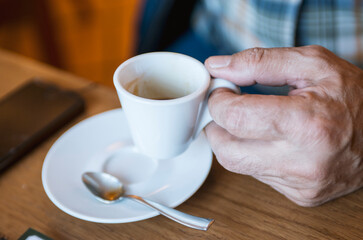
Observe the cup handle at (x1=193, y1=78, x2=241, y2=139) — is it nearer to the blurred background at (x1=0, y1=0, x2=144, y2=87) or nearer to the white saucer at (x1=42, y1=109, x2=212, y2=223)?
the white saucer at (x1=42, y1=109, x2=212, y2=223)

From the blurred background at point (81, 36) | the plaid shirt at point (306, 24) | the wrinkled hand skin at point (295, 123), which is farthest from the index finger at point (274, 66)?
the blurred background at point (81, 36)

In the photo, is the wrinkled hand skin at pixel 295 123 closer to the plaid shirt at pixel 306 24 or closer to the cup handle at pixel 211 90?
the cup handle at pixel 211 90

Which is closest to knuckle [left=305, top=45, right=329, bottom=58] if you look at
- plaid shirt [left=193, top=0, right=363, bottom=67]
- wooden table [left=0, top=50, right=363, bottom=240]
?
wooden table [left=0, top=50, right=363, bottom=240]

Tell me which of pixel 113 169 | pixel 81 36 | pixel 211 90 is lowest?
pixel 81 36

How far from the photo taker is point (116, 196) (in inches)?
20.1

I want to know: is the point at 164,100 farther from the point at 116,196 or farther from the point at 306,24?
the point at 306,24

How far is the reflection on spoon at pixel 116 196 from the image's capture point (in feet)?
1.51

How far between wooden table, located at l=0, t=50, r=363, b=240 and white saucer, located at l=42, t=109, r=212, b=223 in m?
0.03

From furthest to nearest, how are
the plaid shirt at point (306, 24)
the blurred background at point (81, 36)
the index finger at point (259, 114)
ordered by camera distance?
the blurred background at point (81, 36), the plaid shirt at point (306, 24), the index finger at point (259, 114)

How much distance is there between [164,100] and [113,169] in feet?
0.61

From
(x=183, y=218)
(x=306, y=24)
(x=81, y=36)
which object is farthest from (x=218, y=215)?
(x=81, y=36)

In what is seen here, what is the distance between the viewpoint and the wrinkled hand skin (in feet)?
1.46

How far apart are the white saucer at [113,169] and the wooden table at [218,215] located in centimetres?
3

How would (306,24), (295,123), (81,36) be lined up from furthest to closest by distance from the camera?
(81,36) < (306,24) < (295,123)
